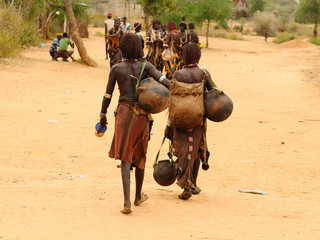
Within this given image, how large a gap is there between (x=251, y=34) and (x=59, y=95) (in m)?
46.8

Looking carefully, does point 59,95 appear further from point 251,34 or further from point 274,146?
point 251,34

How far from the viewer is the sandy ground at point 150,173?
4.68 m

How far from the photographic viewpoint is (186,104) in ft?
18.3

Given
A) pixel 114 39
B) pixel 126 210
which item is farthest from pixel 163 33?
pixel 126 210

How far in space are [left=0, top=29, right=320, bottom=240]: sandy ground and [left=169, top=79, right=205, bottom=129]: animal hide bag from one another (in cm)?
89

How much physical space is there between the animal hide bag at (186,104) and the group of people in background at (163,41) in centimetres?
672

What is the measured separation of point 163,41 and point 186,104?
9.08m

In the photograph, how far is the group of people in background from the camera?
13.5 m

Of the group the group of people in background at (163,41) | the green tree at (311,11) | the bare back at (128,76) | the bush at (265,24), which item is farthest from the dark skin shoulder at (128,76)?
the bush at (265,24)

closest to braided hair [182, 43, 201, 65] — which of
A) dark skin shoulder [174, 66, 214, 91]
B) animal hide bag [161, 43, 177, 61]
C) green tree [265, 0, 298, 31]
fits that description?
dark skin shoulder [174, 66, 214, 91]

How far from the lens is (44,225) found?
448 centimetres

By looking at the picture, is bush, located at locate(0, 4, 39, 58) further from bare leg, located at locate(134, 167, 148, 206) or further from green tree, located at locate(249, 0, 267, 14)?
green tree, located at locate(249, 0, 267, 14)

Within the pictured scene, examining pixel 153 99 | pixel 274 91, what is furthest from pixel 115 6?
pixel 153 99

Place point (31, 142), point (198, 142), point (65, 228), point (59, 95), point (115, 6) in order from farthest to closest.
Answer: point (115, 6), point (59, 95), point (31, 142), point (198, 142), point (65, 228)
